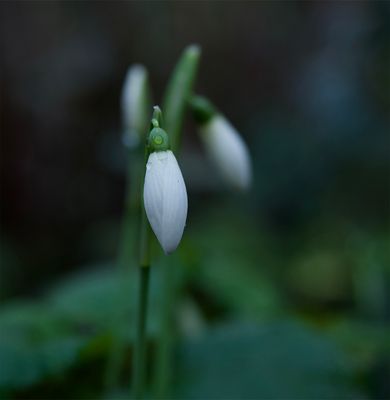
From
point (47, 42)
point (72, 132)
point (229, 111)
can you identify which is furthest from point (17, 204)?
point (229, 111)

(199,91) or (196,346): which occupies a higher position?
(199,91)

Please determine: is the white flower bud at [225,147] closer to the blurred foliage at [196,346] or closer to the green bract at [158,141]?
the blurred foliage at [196,346]

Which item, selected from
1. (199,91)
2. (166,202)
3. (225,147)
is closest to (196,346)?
(225,147)

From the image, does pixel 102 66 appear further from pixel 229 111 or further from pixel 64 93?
pixel 229 111

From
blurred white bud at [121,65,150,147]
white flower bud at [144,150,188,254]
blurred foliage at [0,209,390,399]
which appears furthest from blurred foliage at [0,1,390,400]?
white flower bud at [144,150,188,254]

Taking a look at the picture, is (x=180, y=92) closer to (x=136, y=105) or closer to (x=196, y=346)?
(x=136, y=105)

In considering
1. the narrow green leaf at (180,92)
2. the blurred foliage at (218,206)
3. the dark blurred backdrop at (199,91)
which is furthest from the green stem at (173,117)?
the dark blurred backdrop at (199,91)

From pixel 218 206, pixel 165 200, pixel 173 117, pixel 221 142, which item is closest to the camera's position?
pixel 165 200

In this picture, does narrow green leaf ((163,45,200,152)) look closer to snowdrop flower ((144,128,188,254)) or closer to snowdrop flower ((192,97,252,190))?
snowdrop flower ((192,97,252,190))
